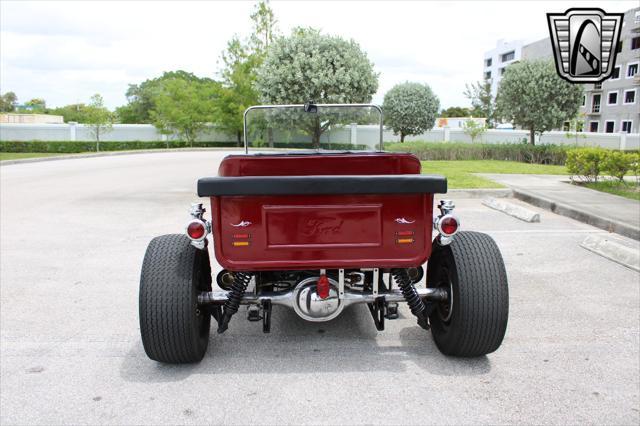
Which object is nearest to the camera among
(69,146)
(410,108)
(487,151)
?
(487,151)

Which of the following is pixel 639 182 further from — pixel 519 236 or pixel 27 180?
pixel 27 180

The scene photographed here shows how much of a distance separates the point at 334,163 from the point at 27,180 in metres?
15.3

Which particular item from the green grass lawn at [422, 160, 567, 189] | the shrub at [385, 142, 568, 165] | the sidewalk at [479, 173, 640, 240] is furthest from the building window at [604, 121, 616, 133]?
the sidewalk at [479, 173, 640, 240]

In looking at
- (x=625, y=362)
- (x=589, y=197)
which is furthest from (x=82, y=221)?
(x=589, y=197)

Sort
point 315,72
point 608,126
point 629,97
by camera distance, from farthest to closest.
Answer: point 608,126 < point 629,97 < point 315,72

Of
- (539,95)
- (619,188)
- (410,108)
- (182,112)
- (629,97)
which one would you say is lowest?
(619,188)

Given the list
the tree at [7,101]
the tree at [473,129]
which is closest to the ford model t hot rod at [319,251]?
the tree at [473,129]

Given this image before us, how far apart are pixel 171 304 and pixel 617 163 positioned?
12.4 meters

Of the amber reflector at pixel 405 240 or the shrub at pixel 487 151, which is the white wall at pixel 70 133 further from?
the amber reflector at pixel 405 240

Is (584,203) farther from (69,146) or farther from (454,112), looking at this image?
(454,112)

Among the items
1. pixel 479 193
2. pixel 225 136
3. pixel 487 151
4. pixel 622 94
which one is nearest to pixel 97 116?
pixel 225 136

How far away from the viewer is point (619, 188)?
12.6 metres

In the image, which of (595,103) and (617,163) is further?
(595,103)

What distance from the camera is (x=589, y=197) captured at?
11.3m
